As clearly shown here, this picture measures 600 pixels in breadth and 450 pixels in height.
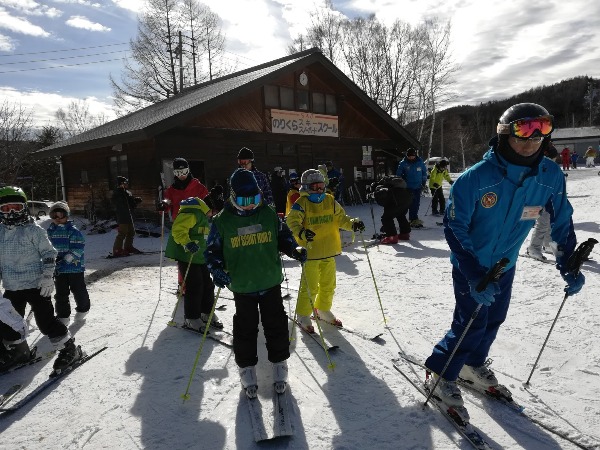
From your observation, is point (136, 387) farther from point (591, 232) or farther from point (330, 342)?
point (591, 232)

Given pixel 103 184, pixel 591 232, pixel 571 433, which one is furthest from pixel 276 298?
pixel 103 184

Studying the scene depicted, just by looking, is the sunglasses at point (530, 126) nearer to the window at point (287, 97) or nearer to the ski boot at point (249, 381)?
the ski boot at point (249, 381)

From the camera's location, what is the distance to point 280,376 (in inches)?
121

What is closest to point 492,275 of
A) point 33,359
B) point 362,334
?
point 362,334

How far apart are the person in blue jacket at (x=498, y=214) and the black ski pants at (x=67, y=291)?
4.33 metres

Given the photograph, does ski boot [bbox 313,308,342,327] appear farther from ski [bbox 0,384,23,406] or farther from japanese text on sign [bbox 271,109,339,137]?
japanese text on sign [bbox 271,109,339,137]

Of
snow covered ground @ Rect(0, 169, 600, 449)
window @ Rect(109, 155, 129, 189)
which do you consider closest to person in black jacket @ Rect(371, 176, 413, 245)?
snow covered ground @ Rect(0, 169, 600, 449)

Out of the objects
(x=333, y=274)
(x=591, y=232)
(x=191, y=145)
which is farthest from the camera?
(x=191, y=145)

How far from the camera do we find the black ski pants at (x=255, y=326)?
3.01 meters

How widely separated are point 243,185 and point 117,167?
13.2 meters

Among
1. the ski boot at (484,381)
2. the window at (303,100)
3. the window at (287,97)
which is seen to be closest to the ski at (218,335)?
the ski boot at (484,381)

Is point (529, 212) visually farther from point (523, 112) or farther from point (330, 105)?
point (330, 105)

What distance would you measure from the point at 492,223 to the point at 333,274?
6.71ft

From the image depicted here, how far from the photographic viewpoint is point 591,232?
8.30m
